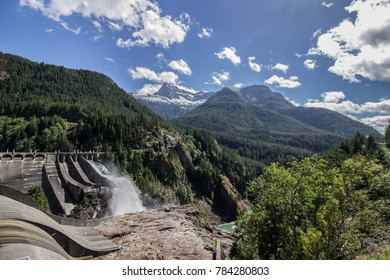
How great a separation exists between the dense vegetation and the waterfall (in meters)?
54.9

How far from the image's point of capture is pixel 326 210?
11.2 metres

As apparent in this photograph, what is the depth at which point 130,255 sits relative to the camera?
1684cm

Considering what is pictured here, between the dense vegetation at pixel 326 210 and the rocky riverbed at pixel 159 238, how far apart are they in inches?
146

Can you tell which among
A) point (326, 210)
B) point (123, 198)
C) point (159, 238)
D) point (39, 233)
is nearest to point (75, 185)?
point (123, 198)

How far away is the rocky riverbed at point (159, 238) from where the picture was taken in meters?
17.1

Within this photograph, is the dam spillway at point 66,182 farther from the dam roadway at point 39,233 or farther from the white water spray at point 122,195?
the dam roadway at point 39,233

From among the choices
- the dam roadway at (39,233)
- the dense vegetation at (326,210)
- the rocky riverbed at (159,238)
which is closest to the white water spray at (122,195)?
the rocky riverbed at (159,238)

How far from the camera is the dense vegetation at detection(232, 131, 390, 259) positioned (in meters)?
10.8

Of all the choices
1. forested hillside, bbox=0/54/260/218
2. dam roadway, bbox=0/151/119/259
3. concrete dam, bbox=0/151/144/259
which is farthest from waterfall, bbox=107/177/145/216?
dam roadway, bbox=0/151/119/259

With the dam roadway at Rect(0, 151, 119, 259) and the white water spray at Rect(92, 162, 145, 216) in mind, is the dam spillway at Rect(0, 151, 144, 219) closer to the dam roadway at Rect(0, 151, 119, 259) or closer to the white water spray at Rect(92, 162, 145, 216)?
the white water spray at Rect(92, 162, 145, 216)

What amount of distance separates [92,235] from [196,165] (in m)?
107

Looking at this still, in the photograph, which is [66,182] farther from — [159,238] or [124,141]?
[159,238]

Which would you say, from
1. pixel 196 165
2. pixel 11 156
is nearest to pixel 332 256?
pixel 11 156

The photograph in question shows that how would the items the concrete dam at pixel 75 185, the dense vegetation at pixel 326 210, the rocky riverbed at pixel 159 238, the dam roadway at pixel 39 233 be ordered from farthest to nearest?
the concrete dam at pixel 75 185, the rocky riverbed at pixel 159 238, the dense vegetation at pixel 326 210, the dam roadway at pixel 39 233
